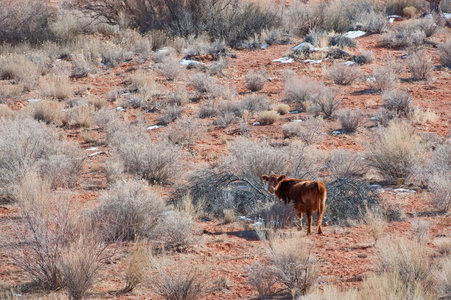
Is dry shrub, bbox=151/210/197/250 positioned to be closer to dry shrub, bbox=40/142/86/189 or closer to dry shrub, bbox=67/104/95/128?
dry shrub, bbox=40/142/86/189

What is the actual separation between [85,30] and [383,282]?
19831 mm

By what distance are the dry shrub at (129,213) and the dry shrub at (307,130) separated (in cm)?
513

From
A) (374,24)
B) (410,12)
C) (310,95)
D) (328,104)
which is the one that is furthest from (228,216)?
(410,12)

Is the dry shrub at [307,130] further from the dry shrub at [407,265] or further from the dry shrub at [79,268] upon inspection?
the dry shrub at [79,268]

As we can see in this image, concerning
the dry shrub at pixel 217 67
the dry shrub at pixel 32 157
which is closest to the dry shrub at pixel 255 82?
the dry shrub at pixel 217 67

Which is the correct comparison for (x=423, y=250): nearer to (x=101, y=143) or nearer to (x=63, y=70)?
(x=101, y=143)

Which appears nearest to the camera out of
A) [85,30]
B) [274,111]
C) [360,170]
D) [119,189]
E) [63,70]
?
[119,189]

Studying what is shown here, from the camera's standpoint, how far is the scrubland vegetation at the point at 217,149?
5.74m

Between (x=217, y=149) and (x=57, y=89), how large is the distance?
6168mm

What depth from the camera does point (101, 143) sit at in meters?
12.3

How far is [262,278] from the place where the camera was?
5.64m

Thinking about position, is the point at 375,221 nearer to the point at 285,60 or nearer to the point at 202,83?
the point at 202,83

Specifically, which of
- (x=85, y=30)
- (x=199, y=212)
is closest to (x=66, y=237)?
(x=199, y=212)

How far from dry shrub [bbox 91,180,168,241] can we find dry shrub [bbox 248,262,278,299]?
185cm
